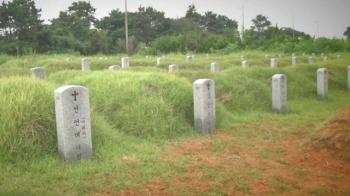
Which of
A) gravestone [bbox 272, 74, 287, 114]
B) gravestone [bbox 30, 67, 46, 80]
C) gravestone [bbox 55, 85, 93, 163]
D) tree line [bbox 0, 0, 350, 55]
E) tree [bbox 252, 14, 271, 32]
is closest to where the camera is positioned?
gravestone [bbox 55, 85, 93, 163]

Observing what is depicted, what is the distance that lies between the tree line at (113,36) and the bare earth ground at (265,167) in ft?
65.1

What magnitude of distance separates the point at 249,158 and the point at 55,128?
3.04 m

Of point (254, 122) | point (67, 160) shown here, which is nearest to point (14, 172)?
point (67, 160)

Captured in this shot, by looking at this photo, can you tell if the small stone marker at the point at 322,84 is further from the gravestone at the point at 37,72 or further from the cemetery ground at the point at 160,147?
the gravestone at the point at 37,72

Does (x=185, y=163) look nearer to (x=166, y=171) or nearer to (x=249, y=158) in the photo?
(x=166, y=171)

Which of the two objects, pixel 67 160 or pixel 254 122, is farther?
pixel 254 122

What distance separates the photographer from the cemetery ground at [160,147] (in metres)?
4.19

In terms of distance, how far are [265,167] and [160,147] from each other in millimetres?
1867

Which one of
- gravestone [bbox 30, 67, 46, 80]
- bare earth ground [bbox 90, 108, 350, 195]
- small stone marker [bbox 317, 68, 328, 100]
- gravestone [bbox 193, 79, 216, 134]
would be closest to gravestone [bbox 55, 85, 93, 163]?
bare earth ground [bbox 90, 108, 350, 195]

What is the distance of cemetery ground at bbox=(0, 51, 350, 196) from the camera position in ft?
13.7

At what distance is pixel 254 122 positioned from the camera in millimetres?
8188

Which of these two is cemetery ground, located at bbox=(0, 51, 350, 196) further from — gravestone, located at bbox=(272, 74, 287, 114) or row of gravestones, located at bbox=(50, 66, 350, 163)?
gravestone, located at bbox=(272, 74, 287, 114)

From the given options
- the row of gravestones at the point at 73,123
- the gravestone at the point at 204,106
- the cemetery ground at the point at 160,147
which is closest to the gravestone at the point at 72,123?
the row of gravestones at the point at 73,123

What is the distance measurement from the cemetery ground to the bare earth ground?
0.01 m
